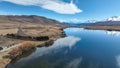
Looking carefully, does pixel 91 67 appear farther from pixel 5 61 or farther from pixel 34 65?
pixel 5 61

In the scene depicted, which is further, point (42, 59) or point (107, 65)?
point (42, 59)

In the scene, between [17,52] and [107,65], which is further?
[17,52]

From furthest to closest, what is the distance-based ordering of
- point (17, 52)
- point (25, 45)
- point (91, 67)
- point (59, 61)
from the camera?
1. point (25, 45)
2. point (17, 52)
3. point (59, 61)
4. point (91, 67)

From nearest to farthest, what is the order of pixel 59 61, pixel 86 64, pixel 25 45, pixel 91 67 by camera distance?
pixel 91 67 < pixel 86 64 < pixel 59 61 < pixel 25 45

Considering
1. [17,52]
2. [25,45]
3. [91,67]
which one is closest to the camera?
[91,67]

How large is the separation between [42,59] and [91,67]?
48.8ft

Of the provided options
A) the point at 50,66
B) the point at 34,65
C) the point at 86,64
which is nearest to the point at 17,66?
the point at 34,65

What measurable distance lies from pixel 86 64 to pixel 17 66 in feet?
56.5

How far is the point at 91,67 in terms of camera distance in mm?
36562

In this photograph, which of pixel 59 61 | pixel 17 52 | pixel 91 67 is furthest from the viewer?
pixel 17 52

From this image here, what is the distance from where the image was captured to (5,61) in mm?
39875

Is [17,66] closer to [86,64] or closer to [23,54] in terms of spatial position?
[23,54]

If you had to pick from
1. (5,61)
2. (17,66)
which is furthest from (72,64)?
(5,61)

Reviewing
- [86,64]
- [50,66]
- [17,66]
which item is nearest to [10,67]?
[17,66]
